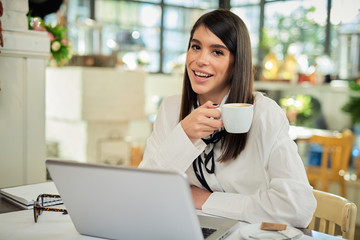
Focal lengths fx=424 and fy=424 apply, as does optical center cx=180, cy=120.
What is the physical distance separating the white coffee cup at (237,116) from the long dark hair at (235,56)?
0.24 metres

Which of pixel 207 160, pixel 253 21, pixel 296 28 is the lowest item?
pixel 207 160

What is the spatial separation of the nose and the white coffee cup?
323mm

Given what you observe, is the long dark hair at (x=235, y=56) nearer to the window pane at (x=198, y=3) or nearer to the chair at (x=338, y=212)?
the chair at (x=338, y=212)

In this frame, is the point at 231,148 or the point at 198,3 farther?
the point at 198,3

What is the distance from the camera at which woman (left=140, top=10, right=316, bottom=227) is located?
1.21m

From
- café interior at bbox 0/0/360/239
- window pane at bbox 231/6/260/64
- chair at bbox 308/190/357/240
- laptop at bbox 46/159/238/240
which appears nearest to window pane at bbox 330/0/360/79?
café interior at bbox 0/0/360/239

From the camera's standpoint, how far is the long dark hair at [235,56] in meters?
1.41

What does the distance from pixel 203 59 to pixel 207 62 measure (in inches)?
0.7

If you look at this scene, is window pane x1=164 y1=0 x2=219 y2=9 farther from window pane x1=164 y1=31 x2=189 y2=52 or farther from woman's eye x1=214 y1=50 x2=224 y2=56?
woman's eye x1=214 y1=50 x2=224 y2=56

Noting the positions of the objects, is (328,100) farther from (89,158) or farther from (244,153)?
(244,153)

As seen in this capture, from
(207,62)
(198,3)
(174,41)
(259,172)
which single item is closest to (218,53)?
(207,62)

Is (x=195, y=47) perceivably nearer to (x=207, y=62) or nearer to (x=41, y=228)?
(x=207, y=62)

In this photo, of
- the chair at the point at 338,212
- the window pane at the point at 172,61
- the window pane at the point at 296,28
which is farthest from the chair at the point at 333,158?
the window pane at the point at 172,61

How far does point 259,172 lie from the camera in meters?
1.40
